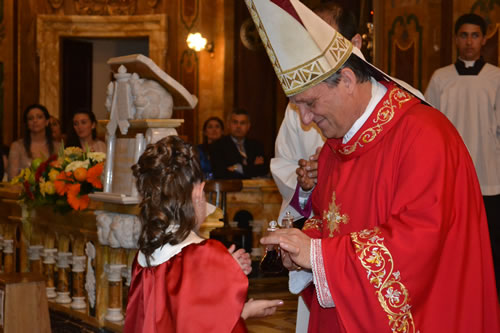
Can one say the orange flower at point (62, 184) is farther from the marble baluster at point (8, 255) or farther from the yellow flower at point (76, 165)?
the marble baluster at point (8, 255)

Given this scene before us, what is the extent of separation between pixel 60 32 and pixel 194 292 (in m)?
13.3

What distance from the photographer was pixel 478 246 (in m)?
2.30

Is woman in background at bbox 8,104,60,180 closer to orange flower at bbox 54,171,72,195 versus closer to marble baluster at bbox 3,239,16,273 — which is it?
marble baluster at bbox 3,239,16,273

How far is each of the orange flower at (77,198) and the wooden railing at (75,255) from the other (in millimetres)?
50

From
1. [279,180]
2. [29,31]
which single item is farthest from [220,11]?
[279,180]

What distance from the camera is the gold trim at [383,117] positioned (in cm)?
249

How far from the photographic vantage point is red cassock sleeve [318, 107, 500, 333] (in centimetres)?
223

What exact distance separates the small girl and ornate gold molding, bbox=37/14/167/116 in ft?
41.1

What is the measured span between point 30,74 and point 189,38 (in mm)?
3457

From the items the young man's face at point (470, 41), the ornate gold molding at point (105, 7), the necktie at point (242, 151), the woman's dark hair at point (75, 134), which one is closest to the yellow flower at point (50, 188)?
the woman's dark hair at point (75, 134)

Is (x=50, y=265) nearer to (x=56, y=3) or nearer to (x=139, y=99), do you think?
(x=139, y=99)

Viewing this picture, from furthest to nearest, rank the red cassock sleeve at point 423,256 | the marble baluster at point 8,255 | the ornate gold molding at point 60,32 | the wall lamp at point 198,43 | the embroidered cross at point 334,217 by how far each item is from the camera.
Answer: the ornate gold molding at point 60,32 < the wall lamp at point 198,43 < the marble baluster at point 8,255 < the embroidered cross at point 334,217 < the red cassock sleeve at point 423,256

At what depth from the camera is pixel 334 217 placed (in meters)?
2.64

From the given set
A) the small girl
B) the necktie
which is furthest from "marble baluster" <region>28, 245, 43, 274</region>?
the small girl
